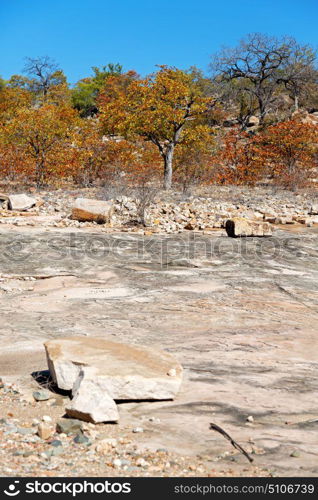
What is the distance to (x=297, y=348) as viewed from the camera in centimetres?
481

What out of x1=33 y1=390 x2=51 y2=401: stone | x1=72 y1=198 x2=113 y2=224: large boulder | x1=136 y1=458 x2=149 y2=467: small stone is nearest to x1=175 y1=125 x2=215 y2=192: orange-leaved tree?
x1=72 y1=198 x2=113 y2=224: large boulder

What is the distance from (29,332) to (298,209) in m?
12.8

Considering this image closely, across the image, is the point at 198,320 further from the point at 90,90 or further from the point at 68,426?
the point at 90,90

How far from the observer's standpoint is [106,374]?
11.1ft

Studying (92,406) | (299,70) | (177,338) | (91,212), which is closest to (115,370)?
(92,406)

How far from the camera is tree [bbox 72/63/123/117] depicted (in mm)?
44594

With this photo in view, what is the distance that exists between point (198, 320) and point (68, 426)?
285 cm

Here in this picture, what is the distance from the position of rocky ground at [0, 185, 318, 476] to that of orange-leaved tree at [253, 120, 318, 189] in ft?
33.5

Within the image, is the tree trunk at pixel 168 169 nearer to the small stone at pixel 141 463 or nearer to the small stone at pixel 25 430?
the small stone at pixel 25 430

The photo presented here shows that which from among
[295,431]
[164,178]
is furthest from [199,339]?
[164,178]

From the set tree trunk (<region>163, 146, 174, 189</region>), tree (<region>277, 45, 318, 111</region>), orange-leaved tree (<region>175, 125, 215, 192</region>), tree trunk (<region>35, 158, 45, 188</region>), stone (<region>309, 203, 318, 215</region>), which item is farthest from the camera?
tree (<region>277, 45, 318, 111</region>)

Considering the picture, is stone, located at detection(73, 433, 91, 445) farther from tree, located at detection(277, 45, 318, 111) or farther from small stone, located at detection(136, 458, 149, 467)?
tree, located at detection(277, 45, 318, 111)

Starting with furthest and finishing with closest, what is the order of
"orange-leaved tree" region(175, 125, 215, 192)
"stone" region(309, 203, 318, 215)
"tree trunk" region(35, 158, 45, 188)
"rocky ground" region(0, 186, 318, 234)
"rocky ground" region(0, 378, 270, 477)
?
"orange-leaved tree" region(175, 125, 215, 192) < "tree trunk" region(35, 158, 45, 188) < "stone" region(309, 203, 318, 215) < "rocky ground" region(0, 186, 318, 234) < "rocky ground" region(0, 378, 270, 477)

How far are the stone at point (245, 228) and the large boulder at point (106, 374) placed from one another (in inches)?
298
